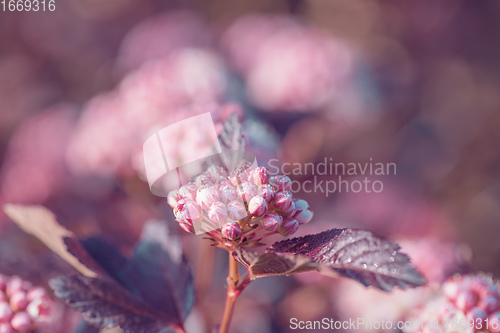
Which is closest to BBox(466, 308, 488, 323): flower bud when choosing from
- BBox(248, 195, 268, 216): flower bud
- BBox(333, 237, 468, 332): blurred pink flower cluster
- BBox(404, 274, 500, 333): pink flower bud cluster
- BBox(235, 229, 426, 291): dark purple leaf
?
BBox(404, 274, 500, 333): pink flower bud cluster

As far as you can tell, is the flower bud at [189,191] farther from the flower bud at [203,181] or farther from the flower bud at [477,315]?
the flower bud at [477,315]

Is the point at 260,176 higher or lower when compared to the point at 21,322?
higher

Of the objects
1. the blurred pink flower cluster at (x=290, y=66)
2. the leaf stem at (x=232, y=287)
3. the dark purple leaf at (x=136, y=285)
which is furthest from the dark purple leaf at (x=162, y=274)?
the blurred pink flower cluster at (x=290, y=66)

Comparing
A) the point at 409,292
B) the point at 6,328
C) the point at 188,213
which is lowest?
the point at 409,292

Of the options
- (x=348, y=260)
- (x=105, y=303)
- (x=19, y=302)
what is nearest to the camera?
(x=348, y=260)

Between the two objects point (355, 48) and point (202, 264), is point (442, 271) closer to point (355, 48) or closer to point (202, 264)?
point (202, 264)

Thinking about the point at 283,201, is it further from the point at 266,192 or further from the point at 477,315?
the point at 477,315

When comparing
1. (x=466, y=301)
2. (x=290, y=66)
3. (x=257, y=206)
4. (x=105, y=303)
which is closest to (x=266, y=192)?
(x=257, y=206)

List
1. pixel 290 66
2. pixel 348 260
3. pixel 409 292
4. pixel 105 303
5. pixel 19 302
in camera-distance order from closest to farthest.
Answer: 1. pixel 348 260
2. pixel 105 303
3. pixel 19 302
4. pixel 409 292
5. pixel 290 66
